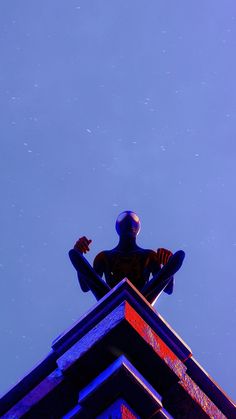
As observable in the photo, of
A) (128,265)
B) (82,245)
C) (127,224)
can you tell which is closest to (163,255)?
(128,265)

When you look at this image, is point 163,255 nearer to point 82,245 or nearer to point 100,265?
point 100,265

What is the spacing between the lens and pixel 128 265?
27.3 ft

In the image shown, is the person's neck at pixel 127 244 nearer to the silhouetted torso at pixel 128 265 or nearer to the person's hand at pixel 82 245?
the silhouetted torso at pixel 128 265

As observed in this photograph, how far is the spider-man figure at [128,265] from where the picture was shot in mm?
7582

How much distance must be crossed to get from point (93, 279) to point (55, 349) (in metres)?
1.74

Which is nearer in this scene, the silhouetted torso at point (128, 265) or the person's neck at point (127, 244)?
the silhouetted torso at point (128, 265)

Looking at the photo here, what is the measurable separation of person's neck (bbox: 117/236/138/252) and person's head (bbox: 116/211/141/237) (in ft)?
0.17

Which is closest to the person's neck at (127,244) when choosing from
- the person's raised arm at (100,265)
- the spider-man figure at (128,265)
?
the spider-man figure at (128,265)

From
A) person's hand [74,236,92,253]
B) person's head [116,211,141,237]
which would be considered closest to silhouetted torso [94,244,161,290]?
person's hand [74,236,92,253]

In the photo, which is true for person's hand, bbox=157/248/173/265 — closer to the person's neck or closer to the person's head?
the person's neck

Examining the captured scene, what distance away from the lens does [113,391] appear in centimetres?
546

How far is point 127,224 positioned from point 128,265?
690 mm

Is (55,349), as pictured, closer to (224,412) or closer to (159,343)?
(159,343)

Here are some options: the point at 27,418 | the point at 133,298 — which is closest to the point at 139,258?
the point at 133,298
